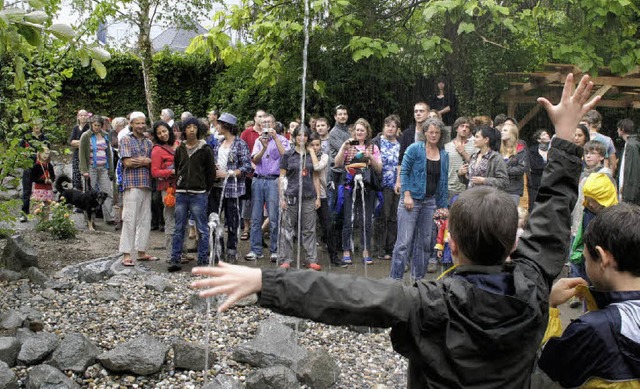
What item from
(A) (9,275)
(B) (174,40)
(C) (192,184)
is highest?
(B) (174,40)

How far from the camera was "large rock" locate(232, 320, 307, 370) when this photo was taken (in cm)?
518

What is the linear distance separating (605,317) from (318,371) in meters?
3.02

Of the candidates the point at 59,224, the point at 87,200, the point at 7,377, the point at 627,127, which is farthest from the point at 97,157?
the point at 627,127

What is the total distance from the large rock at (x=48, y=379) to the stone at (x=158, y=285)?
102 inches

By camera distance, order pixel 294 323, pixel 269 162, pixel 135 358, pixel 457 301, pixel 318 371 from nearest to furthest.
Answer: pixel 457 301 < pixel 135 358 < pixel 318 371 < pixel 294 323 < pixel 269 162

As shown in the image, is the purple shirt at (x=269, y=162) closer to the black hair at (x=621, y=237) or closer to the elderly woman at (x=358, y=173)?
the elderly woman at (x=358, y=173)

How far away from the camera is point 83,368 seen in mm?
4875

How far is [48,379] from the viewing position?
4.51 meters

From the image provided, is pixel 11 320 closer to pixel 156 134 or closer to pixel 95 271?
pixel 95 271

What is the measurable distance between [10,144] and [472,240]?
637cm

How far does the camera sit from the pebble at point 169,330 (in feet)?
16.4

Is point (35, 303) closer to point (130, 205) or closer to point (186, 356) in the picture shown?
point (130, 205)

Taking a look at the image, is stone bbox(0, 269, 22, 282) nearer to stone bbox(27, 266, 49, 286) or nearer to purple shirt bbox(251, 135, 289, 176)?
stone bbox(27, 266, 49, 286)

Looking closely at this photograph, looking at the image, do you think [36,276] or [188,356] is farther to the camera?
[36,276]
